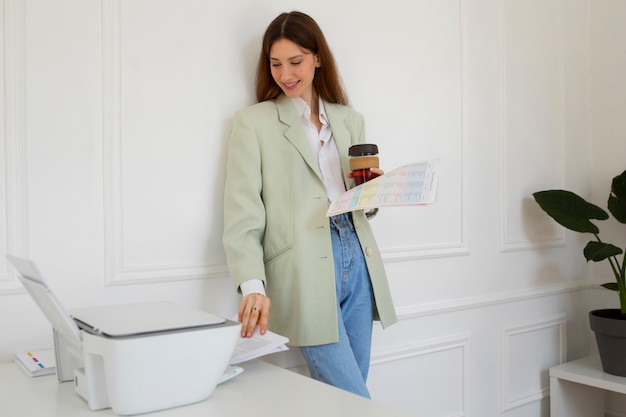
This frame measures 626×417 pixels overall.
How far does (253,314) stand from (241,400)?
15.6 inches

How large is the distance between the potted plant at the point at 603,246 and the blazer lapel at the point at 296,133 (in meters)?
1.52

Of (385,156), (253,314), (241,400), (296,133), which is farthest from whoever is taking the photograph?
(385,156)

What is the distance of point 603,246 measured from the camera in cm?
291

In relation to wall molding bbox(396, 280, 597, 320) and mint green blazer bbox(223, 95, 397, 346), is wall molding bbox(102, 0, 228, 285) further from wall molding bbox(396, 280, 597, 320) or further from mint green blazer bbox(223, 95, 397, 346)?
wall molding bbox(396, 280, 597, 320)

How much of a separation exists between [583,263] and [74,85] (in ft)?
9.28

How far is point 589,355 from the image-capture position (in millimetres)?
3398

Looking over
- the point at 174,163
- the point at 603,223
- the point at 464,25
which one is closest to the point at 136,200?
the point at 174,163

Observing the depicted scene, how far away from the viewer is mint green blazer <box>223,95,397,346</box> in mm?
1855

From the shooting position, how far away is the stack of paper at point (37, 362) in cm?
141

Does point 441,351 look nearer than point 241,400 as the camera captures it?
No

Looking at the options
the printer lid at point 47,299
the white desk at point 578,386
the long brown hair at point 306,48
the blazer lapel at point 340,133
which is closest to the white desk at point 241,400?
the printer lid at point 47,299

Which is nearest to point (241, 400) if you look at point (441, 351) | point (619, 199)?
point (441, 351)

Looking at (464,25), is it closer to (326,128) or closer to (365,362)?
(326,128)

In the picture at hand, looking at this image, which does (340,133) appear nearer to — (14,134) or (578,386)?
(14,134)
